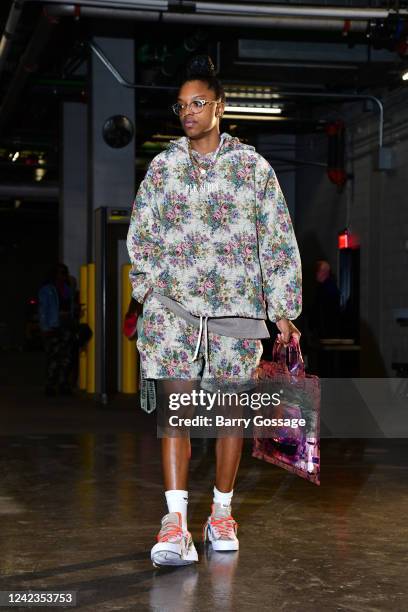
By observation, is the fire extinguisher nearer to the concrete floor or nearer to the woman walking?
the concrete floor

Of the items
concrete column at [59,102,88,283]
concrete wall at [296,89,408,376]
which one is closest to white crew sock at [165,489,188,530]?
concrete wall at [296,89,408,376]

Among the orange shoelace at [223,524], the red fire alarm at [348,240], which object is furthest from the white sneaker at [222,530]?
the red fire alarm at [348,240]

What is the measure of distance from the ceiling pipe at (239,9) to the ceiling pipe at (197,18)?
0.13 feet

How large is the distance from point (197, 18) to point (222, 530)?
242 inches

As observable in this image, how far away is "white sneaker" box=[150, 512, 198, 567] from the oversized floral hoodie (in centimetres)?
65

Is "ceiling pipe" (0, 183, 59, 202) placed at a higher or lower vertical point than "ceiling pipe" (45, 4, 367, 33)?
lower

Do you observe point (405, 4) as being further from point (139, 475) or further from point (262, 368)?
point (262, 368)

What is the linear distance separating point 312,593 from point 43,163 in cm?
1790

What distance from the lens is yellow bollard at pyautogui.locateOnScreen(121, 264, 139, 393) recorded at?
1005 centimetres

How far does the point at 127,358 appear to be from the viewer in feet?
33.2

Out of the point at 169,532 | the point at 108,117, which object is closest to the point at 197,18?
the point at 108,117

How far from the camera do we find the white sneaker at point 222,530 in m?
3.18

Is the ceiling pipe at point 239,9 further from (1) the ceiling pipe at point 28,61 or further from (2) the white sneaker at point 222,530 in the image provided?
(2) the white sneaker at point 222,530

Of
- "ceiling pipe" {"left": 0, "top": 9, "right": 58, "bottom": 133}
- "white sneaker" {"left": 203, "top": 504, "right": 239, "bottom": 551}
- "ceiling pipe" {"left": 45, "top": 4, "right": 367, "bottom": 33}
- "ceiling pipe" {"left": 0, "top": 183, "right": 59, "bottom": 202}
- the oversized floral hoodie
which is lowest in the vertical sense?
"white sneaker" {"left": 203, "top": 504, "right": 239, "bottom": 551}
